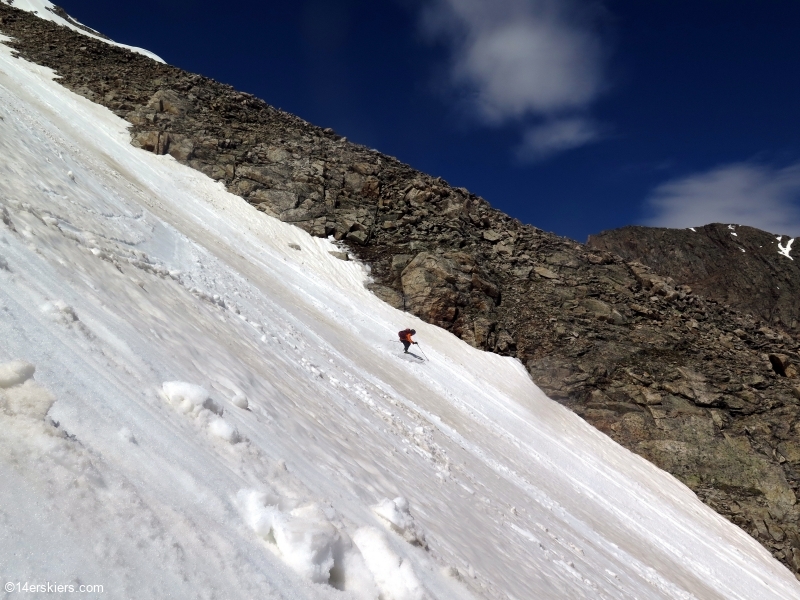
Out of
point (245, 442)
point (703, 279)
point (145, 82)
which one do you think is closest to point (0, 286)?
point (245, 442)

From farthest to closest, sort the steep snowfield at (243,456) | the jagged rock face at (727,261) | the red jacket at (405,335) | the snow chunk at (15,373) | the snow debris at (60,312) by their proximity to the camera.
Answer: the jagged rock face at (727,261) < the red jacket at (405,335) < the snow debris at (60,312) < the snow chunk at (15,373) < the steep snowfield at (243,456)

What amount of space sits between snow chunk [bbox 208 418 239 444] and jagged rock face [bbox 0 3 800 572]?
690 inches

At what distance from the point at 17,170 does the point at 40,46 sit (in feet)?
110

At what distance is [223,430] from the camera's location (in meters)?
4.08

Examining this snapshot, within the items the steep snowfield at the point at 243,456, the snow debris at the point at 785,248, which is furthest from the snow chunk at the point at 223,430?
the snow debris at the point at 785,248

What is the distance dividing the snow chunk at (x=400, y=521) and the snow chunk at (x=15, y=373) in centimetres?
300

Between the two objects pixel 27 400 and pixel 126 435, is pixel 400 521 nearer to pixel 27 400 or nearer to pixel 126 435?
pixel 126 435

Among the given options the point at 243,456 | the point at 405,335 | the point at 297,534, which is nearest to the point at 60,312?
the point at 243,456

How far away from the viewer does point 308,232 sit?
2638cm

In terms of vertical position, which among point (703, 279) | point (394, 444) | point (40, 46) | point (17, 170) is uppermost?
point (703, 279)

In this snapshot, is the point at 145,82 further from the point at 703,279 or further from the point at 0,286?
the point at 703,279

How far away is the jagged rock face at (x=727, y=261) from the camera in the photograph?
56384mm

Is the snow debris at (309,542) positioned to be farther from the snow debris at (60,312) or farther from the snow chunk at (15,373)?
the snow debris at (60,312)

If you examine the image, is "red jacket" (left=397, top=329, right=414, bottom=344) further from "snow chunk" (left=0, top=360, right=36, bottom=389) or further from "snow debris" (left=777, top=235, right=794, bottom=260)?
"snow debris" (left=777, top=235, right=794, bottom=260)
